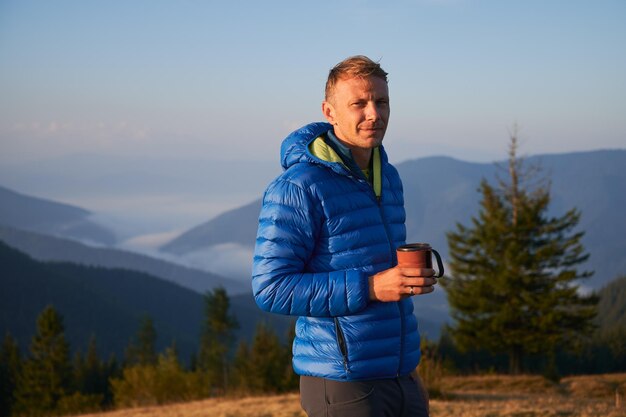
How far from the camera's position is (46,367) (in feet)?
194

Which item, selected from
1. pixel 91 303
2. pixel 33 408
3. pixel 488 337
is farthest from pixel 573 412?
pixel 91 303

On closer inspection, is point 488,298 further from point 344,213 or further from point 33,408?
point 33,408

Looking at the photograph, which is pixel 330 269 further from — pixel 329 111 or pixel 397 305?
pixel 329 111

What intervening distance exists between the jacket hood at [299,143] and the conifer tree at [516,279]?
3070 cm

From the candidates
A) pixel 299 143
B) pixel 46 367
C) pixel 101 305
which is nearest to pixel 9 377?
pixel 46 367

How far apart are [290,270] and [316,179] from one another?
1.42ft

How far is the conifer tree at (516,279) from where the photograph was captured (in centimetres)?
3353

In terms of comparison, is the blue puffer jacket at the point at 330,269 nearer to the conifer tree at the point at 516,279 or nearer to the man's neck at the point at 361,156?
the man's neck at the point at 361,156

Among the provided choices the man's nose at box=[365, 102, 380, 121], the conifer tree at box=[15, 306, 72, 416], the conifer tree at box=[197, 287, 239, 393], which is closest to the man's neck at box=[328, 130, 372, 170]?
the man's nose at box=[365, 102, 380, 121]

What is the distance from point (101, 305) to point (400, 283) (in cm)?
16845

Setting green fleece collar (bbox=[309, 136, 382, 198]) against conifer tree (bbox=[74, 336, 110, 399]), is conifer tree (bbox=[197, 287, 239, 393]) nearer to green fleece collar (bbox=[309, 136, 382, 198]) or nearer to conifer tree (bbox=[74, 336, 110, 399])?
conifer tree (bbox=[74, 336, 110, 399])

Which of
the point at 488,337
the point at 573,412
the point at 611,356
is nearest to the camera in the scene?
the point at 573,412

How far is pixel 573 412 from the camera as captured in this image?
1029 centimetres

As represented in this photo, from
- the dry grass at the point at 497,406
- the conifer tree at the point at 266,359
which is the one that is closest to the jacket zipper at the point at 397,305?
the dry grass at the point at 497,406
